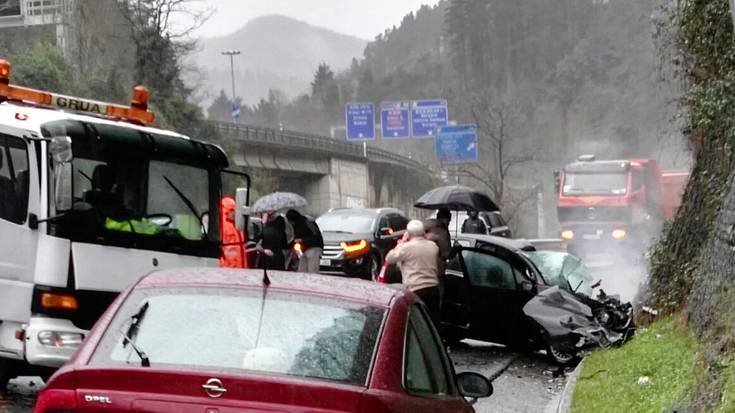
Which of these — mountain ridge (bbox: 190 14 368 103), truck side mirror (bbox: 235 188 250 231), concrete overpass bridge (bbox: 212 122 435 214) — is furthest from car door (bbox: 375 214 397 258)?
mountain ridge (bbox: 190 14 368 103)

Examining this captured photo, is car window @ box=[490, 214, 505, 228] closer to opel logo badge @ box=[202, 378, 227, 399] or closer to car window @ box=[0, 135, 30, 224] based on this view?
car window @ box=[0, 135, 30, 224]

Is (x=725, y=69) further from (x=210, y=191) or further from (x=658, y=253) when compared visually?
(x=210, y=191)

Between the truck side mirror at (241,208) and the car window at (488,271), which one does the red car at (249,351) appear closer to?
the truck side mirror at (241,208)

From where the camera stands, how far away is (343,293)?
5398 mm

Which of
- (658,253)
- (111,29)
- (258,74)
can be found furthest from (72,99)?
(258,74)

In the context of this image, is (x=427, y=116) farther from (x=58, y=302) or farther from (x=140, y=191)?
(x=58, y=302)

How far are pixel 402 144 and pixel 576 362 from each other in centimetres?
7972

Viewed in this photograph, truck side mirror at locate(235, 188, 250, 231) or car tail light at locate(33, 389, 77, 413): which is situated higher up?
truck side mirror at locate(235, 188, 250, 231)

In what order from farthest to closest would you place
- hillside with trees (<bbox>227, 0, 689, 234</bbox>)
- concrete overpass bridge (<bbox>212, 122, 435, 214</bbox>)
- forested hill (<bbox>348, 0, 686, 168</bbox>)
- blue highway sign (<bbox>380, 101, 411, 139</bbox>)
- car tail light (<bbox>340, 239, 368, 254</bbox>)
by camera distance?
forested hill (<bbox>348, 0, 686, 168</bbox>) < hillside with trees (<bbox>227, 0, 689, 234</bbox>) < concrete overpass bridge (<bbox>212, 122, 435, 214</bbox>) < blue highway sign (<bbox>380, 101, 411, 139</bbox>) < car tail light (<bbox>340, 239, 368, 254</bbox>)

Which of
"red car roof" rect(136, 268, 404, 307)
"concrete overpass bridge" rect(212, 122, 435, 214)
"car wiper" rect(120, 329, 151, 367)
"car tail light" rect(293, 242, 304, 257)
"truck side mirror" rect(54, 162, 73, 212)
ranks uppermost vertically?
"truck side mirror" rect(54, 162, 73, 212)

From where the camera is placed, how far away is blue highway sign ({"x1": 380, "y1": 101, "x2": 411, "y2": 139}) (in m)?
53.0

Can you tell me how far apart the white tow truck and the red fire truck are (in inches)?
983

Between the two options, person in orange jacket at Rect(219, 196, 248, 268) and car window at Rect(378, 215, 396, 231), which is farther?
car window at Rect(378, 215, 396, 231)

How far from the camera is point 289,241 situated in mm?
16625
